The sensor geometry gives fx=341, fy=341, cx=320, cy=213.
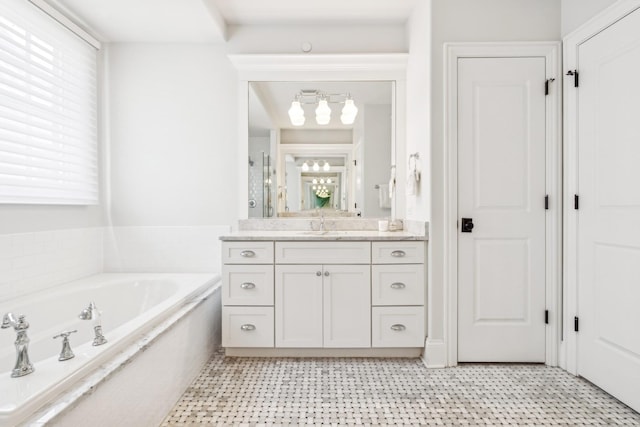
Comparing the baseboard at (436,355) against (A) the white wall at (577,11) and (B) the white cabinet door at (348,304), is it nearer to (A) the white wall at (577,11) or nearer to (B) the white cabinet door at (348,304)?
(B) the white cabinet door at (348,304)

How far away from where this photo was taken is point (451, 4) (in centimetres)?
210

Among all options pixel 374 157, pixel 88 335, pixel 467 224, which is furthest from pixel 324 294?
pixel 88 335

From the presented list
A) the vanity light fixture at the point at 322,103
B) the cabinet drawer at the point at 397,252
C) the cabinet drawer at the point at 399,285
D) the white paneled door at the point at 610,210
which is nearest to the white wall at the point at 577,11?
the white paneled door at the point at 610,210

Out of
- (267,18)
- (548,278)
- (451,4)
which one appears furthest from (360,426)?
(267,18)

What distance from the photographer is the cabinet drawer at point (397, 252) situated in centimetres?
219

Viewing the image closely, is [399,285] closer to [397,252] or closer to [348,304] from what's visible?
[397,252]

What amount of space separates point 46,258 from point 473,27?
3.04 m

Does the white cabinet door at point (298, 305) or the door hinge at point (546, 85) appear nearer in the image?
the door hinge at point (546, 85)

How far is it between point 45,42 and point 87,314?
187cm

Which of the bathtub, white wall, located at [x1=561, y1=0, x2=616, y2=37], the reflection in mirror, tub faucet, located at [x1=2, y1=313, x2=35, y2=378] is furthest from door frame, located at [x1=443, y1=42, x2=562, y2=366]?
tub faucet, located at [x1=2, y1=313, x2=35, y2=378]

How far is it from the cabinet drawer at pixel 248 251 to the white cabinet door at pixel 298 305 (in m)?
0.11

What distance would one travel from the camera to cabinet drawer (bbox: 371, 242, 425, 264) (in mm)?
2188

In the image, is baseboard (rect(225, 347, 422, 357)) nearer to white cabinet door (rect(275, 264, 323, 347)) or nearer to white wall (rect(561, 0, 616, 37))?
white cabinet door (rect(275, 264, 323, 347))

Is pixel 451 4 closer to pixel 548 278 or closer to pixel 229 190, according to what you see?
pixel 548 278
